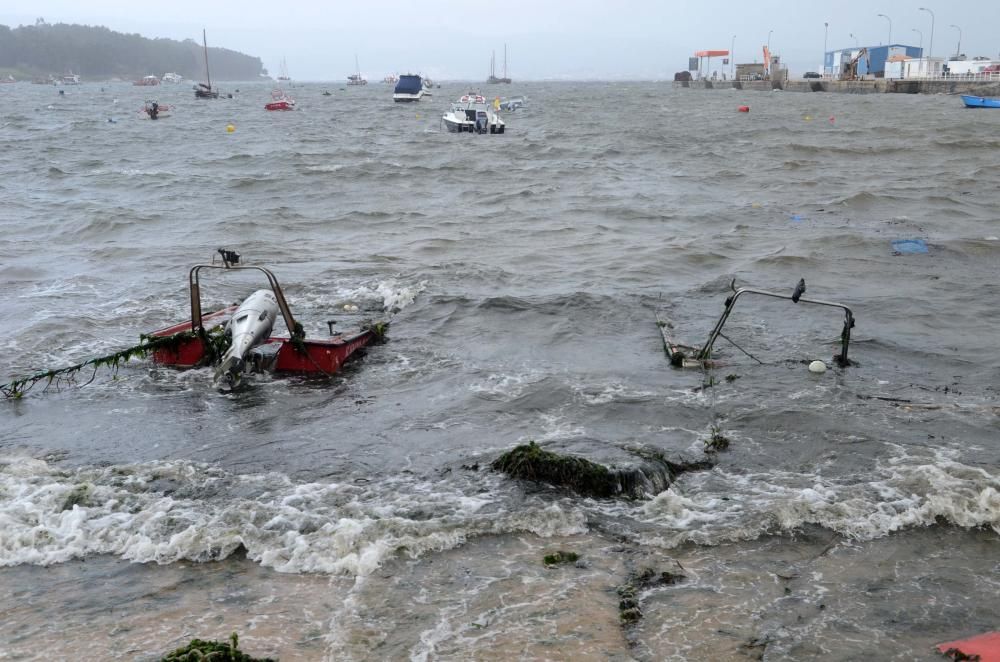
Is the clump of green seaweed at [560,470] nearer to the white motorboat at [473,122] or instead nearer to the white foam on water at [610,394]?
the white foam on water at [610,394]

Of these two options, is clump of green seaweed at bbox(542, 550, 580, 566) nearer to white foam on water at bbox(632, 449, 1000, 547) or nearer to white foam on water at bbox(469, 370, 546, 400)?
white foam on water at bbox(632, 449, 1000, 547)

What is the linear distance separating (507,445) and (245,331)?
154 inches

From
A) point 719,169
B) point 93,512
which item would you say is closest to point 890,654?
point 93,512

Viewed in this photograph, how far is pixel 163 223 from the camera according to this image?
74.0 ft

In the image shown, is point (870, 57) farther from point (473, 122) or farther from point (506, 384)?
point (506, 384)

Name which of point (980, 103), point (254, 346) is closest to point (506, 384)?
point (254, 346)

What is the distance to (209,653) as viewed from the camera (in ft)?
16.3

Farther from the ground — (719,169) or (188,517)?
(719,169)

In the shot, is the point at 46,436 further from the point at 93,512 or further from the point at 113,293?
the point at 113,293

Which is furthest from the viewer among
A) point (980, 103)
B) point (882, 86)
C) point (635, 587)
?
point (882, 86)

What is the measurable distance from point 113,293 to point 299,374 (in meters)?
6.44

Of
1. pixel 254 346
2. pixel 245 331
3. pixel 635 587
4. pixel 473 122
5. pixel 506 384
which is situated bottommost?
pixel 635 587

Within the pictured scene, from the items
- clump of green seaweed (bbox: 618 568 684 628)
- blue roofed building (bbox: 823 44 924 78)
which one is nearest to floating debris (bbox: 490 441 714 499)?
clump of green seaweed (bbox: 618 568 684 628)

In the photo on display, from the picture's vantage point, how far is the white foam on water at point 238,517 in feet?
21.7
